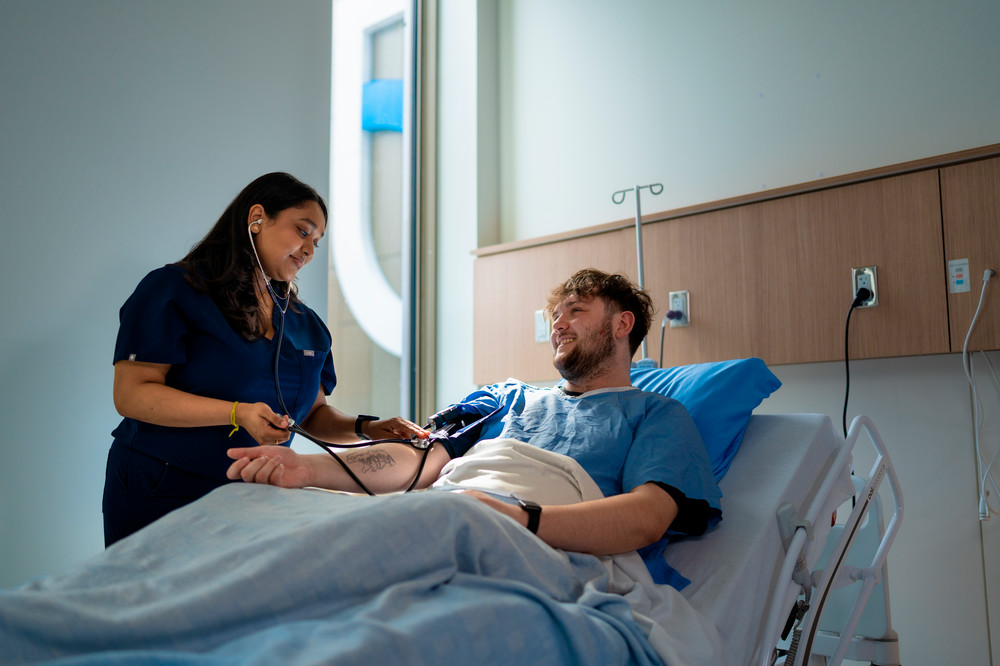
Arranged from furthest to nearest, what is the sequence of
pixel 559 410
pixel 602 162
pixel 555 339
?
pixel 602 162 < pixel 555 339 < pixel 559 410

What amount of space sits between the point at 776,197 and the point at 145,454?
6.56ft

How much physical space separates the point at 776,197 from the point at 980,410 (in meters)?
0.88

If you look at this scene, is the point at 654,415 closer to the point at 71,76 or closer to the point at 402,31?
the point at 71,76

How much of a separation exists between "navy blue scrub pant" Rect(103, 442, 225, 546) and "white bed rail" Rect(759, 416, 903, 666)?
3.73ft

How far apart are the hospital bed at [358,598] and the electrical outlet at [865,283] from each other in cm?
126

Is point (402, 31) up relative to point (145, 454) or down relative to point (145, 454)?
up

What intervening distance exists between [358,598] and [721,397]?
113 cm

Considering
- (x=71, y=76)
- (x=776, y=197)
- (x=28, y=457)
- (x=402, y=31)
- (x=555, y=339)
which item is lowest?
(x=28, y=457)

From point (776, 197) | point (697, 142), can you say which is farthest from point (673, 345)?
point (697, 142)

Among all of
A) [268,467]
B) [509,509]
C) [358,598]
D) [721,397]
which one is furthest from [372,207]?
[358,598]

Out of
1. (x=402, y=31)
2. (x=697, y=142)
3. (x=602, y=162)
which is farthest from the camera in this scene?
(x=402, y=31)

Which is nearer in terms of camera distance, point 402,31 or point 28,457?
point 28,457

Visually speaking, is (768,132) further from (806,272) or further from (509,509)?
(509,509)

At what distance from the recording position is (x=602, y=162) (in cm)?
319
